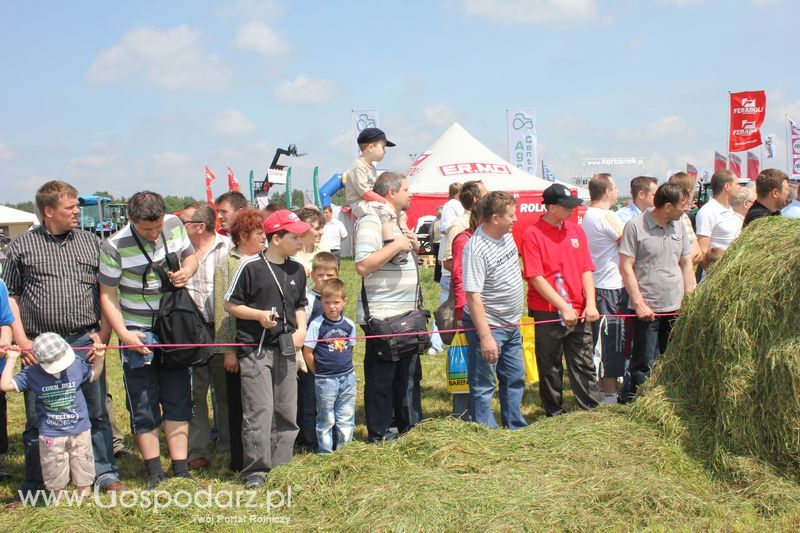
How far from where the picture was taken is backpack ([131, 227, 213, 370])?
4.66 metres

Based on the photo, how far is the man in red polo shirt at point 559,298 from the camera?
557 centimetres

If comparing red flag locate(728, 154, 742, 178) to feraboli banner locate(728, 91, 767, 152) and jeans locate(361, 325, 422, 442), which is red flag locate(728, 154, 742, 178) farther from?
jeans locate(361, 325, 422, 442)

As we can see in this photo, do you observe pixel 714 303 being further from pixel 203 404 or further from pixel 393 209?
pixel 203 404

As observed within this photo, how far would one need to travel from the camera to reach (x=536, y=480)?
418 cm

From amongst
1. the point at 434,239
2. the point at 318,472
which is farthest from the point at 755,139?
the point at 318,472

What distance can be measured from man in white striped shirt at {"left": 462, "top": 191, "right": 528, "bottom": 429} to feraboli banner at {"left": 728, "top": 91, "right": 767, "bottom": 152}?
20.1 m

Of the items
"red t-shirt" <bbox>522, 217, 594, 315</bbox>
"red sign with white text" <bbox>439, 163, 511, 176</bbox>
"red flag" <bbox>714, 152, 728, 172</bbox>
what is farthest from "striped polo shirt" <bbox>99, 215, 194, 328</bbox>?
"red flag" <bbox>714, 152, 728, 172</bbox>

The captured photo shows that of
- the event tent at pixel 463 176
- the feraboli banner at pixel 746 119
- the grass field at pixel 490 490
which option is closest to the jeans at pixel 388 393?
the grass field at pixel 490 490

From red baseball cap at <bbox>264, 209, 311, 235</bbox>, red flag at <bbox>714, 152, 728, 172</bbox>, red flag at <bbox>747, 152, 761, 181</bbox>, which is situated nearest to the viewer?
red baseball cap at <bbox>264, 209, 311, 235</bbox>

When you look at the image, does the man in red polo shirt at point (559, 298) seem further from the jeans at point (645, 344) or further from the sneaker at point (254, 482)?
the sneaker at point (254, 482)

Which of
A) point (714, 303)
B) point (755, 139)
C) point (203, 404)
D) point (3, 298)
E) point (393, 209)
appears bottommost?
point (203, 404)

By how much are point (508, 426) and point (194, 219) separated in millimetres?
2973

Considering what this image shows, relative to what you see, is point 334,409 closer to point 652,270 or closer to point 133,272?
point 133,272

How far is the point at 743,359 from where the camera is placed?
4.36m
